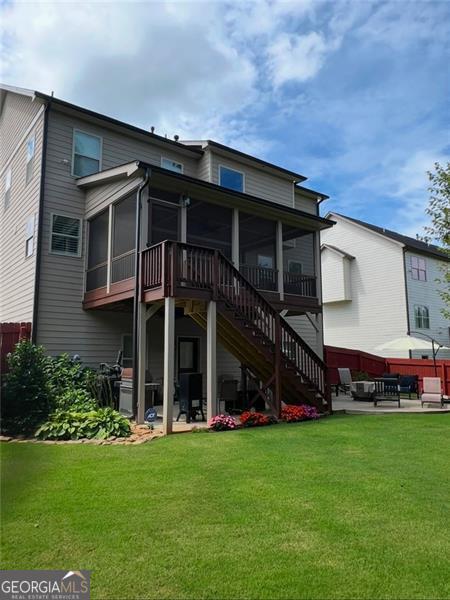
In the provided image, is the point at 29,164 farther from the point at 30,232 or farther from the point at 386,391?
the point at 386,391

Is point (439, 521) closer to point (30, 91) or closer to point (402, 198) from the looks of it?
point (30, 91)

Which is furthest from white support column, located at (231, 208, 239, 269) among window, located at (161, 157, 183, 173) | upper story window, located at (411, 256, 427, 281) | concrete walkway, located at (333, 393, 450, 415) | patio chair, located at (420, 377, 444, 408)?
upper story window, located at (411, 256, 427, 281)

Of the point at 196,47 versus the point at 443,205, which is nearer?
the point at 196,47

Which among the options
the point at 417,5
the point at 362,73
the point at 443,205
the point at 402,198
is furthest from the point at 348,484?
the point at 402,198

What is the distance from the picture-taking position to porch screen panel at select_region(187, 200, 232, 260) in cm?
1177

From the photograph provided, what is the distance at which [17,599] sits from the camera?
8.89ft

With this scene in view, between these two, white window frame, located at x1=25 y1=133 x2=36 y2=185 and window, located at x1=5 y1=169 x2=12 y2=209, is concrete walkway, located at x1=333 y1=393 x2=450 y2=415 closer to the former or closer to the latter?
white window frame, located at x1=25 y1=133 x2=36 y2=185

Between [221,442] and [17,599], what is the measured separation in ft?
14.6

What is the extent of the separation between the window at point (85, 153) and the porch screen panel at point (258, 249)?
4.73 m

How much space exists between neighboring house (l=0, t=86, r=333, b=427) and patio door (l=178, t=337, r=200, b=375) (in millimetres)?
35

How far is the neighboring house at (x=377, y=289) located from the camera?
21328 millimetres

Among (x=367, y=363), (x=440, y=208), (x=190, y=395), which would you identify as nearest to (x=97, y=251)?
(x=190, y=395)

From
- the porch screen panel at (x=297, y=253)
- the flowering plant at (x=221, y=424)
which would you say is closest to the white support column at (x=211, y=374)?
the flowering plant at (x=221, y=424)

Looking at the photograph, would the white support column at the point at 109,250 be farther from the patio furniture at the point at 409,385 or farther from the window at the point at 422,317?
the window at the point at 422,317
